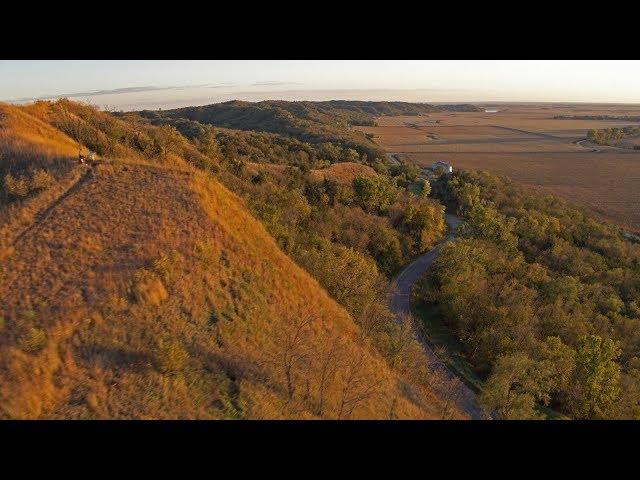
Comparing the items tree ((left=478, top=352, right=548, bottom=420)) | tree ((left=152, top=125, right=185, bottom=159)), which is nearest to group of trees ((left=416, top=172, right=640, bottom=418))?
tree ((left=478, top=352, right=548, bottom=420))

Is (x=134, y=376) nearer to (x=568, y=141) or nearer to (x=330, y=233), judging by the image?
(x=330, y=233)

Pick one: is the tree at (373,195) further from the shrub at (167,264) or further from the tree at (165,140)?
the shrub at (167,264)

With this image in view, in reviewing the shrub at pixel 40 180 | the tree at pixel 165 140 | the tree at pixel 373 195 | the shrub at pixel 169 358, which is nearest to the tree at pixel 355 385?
the shrub at pixel 169 358

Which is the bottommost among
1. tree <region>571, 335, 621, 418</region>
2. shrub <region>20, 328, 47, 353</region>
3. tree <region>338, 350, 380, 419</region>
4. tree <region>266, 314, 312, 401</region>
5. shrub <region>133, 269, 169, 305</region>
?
tree <region>571, 335, 621, 418</region>

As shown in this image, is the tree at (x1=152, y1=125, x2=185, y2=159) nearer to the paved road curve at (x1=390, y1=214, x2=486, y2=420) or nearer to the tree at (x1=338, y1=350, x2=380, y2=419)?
the tree at (x1=338, y1=350, x2=380, y2=419)

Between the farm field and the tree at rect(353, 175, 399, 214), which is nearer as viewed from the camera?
the tree at rect(353, 175, 399, 214)
